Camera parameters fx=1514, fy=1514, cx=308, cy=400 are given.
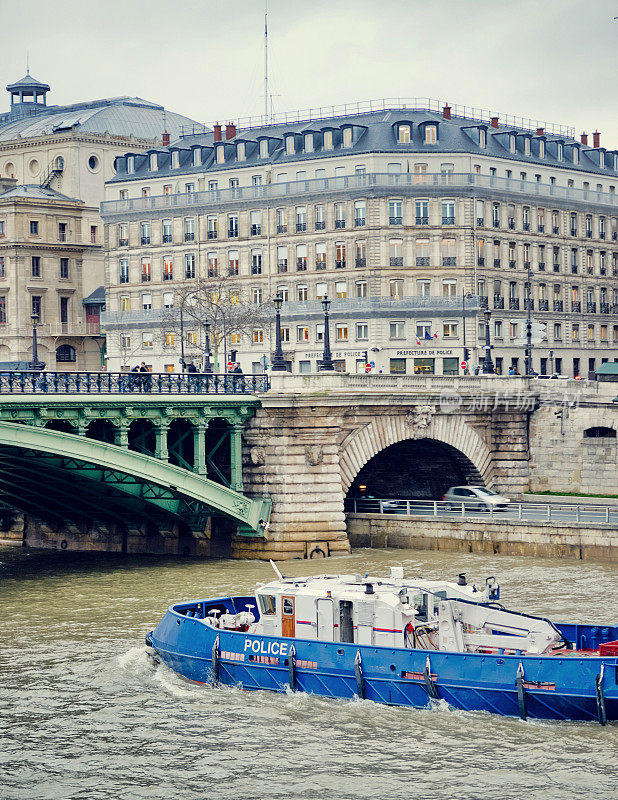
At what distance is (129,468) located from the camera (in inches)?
2077

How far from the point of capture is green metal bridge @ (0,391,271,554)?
50.9 m

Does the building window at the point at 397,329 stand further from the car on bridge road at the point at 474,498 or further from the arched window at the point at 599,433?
the car on bridge road at the point at 474,498

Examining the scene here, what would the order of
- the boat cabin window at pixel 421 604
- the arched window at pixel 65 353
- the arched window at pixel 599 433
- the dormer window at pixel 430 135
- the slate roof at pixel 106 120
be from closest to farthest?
the boat cabin window at pixel 421 604 → the arched window at pixel 599 433 → the dormer window at pixel 430 135 → the arched window at pixel 65 353 → the slate roof at pixel 106 120

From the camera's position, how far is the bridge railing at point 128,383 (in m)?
50.9

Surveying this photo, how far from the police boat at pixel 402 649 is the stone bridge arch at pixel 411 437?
1986 centimetres

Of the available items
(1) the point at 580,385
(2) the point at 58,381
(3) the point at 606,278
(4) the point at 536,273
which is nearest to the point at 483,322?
(4) the point at 536,273

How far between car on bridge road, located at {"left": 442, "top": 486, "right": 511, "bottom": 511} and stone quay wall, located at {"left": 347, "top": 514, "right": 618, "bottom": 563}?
1.80 meters

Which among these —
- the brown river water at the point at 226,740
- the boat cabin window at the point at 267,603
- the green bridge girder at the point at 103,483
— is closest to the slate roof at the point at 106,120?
the green bridge girder at the point at 103,483

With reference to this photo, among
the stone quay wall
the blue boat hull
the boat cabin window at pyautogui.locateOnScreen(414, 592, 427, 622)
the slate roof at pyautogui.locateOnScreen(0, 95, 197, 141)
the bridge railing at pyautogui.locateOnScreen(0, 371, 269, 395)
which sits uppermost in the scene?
the slate roof at pyautogui.locateOnScreen(0, 95, 197, 141)

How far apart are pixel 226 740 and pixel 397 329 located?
63.0 meters

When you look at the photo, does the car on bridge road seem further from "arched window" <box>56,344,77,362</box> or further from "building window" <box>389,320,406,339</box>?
"arched window" <box>56,344,77,362</box>

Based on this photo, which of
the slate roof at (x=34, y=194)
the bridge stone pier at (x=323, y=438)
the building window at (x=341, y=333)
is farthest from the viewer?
the slate roof at (x=34, y=194)

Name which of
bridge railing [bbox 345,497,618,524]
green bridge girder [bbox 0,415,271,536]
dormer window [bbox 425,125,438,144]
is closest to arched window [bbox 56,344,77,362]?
dormer window [bbox 425,125,438,144]

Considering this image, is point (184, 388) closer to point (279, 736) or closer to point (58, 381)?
point (58, 381)
